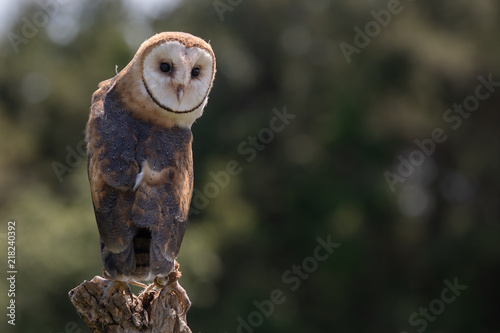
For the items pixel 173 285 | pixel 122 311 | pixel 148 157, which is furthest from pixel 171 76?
pixel 122 311

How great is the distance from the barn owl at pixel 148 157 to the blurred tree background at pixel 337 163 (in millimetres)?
11093

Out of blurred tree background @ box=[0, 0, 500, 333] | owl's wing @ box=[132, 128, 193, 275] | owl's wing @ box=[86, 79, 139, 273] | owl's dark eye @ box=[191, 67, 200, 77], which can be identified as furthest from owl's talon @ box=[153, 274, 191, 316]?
blurred tree background @ box=[0, 0, 500, 333]

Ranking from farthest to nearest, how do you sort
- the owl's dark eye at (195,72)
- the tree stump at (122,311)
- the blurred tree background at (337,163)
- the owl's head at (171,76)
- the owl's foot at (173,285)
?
the blurred tree background at (337,163) → the owl's dark eye at (195,72) → the owl's head at (171,76) → the owl's foot at (173,285) → the tree stump at (122,311)

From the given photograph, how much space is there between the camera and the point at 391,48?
19.2m

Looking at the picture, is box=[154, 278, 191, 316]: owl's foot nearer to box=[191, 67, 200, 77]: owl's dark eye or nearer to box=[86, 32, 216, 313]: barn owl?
box=[86, 32, 216, 313]: barn owl

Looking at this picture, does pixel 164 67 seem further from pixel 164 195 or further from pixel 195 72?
pixel 164 195

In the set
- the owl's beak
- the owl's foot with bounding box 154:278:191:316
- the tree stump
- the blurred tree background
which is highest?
the owl's beak

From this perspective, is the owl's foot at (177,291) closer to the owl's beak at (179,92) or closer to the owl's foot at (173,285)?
the owl's foot at (173,285)

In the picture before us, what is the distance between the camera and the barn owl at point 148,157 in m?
4.39

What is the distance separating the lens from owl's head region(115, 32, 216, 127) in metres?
4.70

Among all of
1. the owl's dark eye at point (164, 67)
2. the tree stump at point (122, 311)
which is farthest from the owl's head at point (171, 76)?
the tree stump at point (122, 311)

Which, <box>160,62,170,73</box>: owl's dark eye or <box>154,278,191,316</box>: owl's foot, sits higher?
<box>160,62,170,73</box>: owl's dark eye

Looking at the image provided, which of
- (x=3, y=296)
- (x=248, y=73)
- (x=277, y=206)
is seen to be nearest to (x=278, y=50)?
(x=248, y=73)

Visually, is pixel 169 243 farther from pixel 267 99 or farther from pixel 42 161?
pixel 267 99
